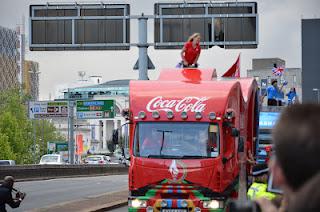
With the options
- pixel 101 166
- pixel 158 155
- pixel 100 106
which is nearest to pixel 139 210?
A: pixel 158 155

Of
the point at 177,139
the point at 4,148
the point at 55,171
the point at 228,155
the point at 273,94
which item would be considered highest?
the point at 273,94

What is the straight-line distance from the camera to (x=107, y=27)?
29.8 meters

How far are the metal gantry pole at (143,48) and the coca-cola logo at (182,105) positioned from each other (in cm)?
1370

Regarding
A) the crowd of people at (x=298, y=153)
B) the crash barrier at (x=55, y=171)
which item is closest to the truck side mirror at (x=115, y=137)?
the crowd of people at (x=298, y=153)

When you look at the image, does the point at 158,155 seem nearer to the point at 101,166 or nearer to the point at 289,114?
the point at 289,114

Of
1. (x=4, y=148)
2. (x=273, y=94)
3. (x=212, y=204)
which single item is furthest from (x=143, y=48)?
(x=4, y=148)

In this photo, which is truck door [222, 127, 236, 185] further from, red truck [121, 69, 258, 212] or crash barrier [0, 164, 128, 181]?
crash barrier [0, 164, 128, 181]

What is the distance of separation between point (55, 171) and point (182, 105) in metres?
35.1

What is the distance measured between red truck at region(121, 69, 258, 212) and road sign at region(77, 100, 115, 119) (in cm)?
6075

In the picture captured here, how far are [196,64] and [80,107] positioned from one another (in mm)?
59420

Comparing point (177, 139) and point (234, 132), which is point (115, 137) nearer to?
point (177, 139)

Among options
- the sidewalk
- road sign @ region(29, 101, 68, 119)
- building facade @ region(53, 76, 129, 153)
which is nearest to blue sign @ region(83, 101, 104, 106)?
road sign @ region(29, 101, 68, 119)

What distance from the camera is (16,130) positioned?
95.8 metres

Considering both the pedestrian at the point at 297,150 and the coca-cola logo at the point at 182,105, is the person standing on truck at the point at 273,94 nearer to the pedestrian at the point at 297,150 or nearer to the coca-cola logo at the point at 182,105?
the coca-cola logo at the point at 182,105
